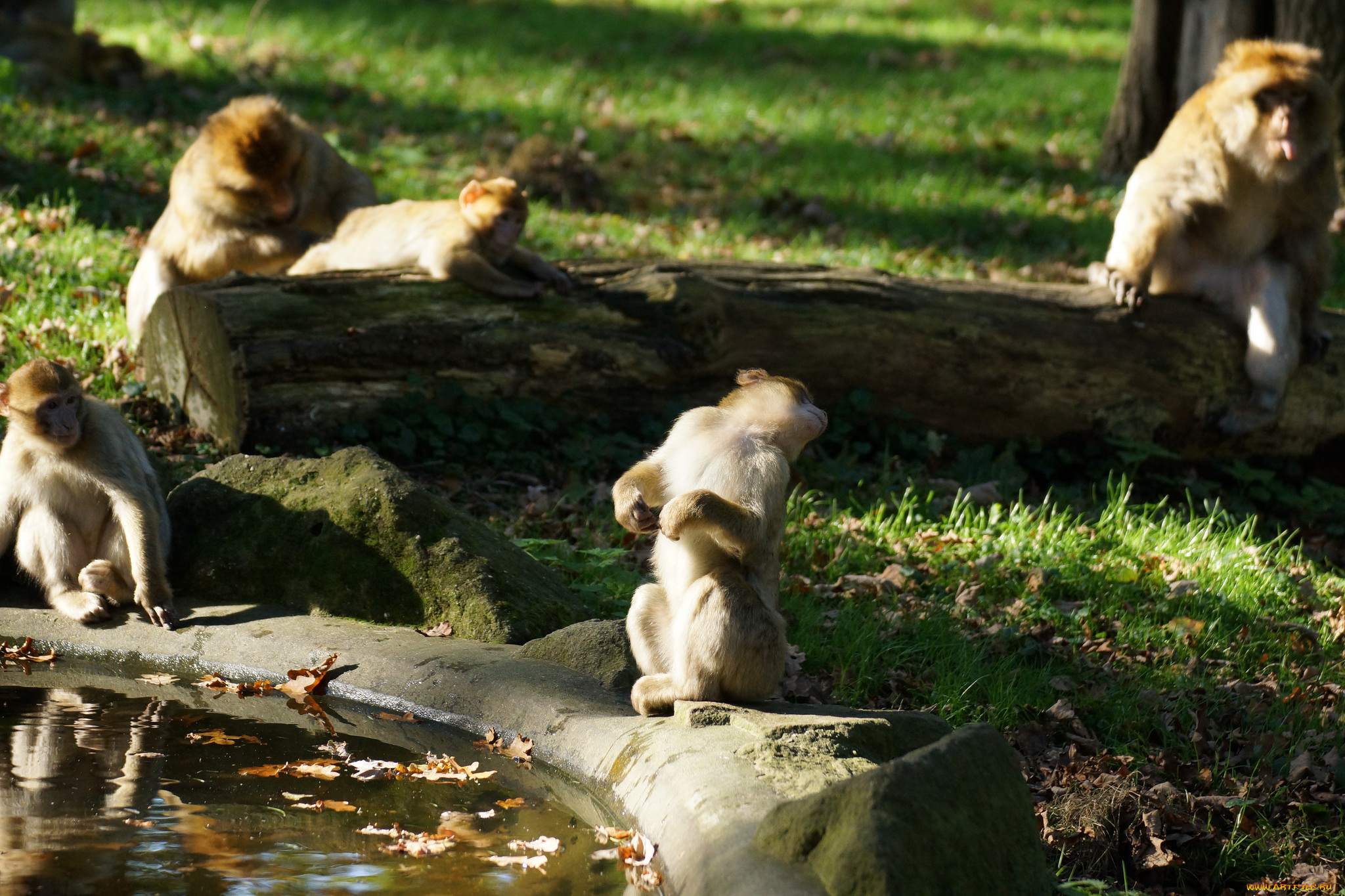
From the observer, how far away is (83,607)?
4.82m

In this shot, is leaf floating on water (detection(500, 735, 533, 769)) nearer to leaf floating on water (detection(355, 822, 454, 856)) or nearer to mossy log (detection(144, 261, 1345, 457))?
leaf floating on water (detection(355, 822, 454, 856))

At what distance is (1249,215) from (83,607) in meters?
6.62

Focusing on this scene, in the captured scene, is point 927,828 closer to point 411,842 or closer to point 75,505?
point 411,842

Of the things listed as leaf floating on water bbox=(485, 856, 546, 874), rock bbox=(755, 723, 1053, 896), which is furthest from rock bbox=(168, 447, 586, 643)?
rock bbox=(755, 723, 1053, 896)

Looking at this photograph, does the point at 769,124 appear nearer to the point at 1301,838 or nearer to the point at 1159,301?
the point at 1159,301

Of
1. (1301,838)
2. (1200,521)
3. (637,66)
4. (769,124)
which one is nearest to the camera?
(1301,838)

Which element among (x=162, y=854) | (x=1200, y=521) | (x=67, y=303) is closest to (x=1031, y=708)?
(x=1200, y=521)

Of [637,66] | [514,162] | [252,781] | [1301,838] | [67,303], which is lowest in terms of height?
[1301,838]

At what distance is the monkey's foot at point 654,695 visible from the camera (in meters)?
3.95

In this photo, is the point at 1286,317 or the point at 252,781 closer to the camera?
the point at 252,781

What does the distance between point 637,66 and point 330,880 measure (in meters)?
13.7

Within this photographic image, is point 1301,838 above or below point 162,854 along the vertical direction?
below

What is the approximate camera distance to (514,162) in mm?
11500

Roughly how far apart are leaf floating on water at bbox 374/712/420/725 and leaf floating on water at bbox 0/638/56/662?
144 centimetres
